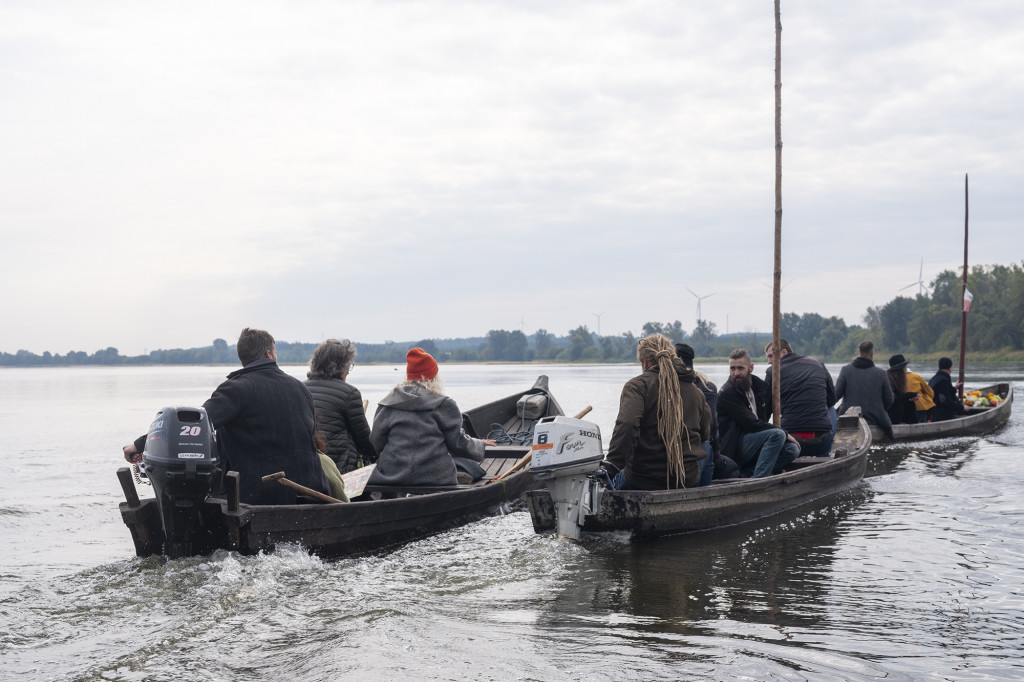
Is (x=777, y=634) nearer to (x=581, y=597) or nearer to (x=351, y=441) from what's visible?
(x=581, y=597)

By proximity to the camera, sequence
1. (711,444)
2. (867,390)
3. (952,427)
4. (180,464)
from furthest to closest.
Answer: (952,427) < (867,390) < (711,444) < (180,464)

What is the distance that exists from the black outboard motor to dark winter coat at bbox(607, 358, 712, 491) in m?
3.13

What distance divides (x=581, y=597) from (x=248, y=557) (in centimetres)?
236

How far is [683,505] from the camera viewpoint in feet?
23.7

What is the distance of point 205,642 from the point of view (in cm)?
467

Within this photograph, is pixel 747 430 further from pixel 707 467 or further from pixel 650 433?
pixel 650 433

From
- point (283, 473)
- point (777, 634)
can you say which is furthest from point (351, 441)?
point (777, 634)

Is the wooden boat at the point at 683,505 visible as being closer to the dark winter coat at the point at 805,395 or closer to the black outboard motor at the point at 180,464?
the dark winter coat at the point at 805,395

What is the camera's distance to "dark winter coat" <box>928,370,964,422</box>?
52.7 ft

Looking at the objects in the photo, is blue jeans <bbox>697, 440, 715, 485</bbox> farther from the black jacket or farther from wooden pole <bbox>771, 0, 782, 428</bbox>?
wooden pole <bbox>771, 0, 782, 428</bbox>

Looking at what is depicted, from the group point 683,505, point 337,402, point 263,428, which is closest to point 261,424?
point 263,428

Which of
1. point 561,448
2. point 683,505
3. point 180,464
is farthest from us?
point 683,505

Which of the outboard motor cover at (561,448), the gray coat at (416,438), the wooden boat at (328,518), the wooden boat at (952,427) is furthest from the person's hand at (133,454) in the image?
the wooden boat at (952,427)

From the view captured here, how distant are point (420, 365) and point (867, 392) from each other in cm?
931
